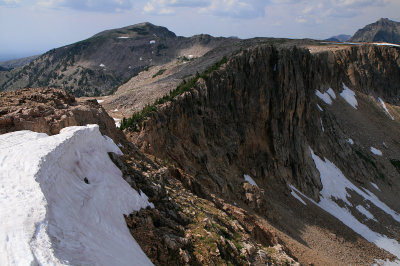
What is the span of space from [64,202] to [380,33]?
221m

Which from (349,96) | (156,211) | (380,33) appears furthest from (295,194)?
(380,33)

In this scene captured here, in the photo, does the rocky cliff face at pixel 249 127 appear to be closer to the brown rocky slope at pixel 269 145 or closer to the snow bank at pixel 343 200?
the brown rocky slope at pixel 269 145

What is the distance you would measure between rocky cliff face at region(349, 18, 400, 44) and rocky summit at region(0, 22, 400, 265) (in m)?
133

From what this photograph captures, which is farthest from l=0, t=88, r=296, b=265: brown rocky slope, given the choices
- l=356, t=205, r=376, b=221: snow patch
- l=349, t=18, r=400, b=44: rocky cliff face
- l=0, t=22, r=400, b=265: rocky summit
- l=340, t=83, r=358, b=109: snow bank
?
l=349, t=18, r=400, b=44: rocky cliff face

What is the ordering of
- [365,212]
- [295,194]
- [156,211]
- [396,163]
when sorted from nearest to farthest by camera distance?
[156,211] < [295,194] < [365,212] < [396,163]

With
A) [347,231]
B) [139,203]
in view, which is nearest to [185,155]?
[139,203]

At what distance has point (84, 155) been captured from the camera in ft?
32.8

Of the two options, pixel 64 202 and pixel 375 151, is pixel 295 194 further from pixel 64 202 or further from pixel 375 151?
pixel 375 151

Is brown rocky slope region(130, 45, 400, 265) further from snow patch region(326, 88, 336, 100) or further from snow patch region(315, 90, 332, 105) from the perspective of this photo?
snow patch region(326, 88, 336, 100)

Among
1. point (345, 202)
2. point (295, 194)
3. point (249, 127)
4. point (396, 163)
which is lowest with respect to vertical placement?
point (396, 163)

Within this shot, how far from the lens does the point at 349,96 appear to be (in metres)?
65.3

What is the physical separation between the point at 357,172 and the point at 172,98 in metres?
33.1

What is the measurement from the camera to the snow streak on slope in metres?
6.18

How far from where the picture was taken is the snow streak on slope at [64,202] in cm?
618
